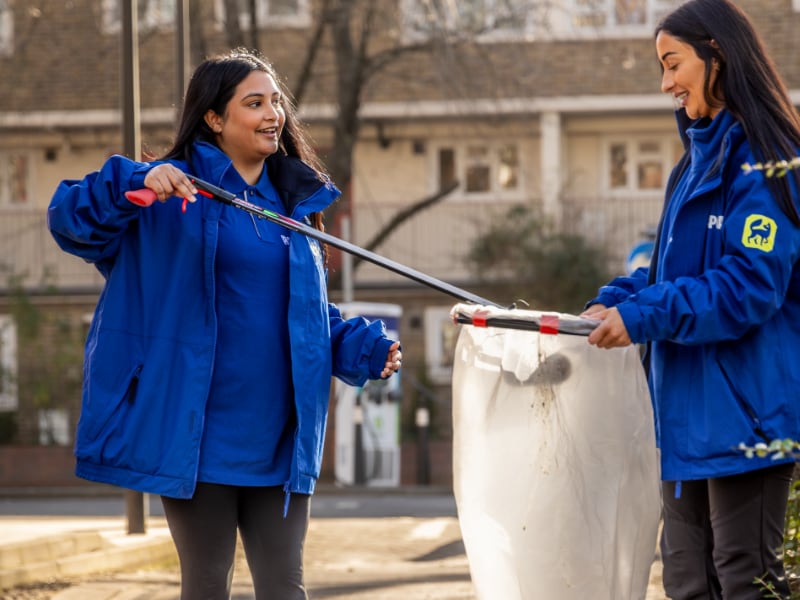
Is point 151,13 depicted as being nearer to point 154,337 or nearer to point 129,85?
point 129,85

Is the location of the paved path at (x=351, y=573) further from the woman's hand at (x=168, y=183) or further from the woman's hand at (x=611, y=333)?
the woman's hand at (x=168, y=183)

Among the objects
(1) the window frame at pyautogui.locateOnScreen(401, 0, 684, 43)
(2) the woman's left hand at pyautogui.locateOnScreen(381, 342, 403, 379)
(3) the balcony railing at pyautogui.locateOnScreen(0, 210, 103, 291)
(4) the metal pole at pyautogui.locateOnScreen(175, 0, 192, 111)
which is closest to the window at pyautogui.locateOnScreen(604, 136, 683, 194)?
(1) the window frame at pyautogui.locateOnScreen(401, 0, 684, 43)

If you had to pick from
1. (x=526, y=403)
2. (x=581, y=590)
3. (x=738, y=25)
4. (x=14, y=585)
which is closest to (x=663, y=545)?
(x=581, y=590)

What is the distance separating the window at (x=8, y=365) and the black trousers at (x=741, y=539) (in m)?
18.3

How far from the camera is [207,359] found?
3.90 metres

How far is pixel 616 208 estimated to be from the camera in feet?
78.6

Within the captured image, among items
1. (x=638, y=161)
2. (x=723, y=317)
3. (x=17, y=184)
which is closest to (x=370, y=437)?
(x=638, y=161)

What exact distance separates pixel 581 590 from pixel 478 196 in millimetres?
22792

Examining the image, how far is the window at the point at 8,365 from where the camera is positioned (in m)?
21.6

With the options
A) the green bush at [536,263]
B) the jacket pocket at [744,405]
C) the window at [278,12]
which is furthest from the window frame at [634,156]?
the jacket pocket at [744,405]

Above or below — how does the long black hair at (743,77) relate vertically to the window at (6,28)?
below

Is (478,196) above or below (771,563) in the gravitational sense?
above

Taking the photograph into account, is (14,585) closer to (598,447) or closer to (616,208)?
(598,447)

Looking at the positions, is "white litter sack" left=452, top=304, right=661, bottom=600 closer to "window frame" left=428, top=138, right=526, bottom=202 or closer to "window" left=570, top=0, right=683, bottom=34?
"window" left=570, top=0, right=683, bottom=34
